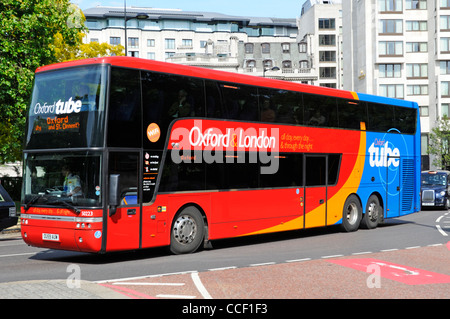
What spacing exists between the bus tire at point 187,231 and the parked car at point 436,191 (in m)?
22.6

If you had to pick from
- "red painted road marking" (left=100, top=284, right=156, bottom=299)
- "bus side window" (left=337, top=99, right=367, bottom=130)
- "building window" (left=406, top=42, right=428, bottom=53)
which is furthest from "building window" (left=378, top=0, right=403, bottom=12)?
"red painted road marking" (left=100, top=284, right=156, bottom=299)

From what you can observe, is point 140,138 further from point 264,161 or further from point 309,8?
point 309,8

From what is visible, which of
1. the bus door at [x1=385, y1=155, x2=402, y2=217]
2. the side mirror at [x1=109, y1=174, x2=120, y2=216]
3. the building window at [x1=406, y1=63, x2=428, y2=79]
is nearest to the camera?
the side mirror at [x1=109, y1=174, x2=120, y2=216]

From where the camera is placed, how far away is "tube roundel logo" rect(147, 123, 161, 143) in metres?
12.9

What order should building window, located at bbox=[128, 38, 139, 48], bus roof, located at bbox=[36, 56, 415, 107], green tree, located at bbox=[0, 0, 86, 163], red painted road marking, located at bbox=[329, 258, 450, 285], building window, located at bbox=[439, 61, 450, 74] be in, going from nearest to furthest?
red painted road marking, located at bbox=[329, 258, 450, 285], bus roof, located at bbox=[36, 56, 415, 107], green tree, located at bbox=[0, 0, 86, 163], building window, located at bbox=[439, 61, 450, 74], building window, located at bbox=[128, 38, 139, 48]

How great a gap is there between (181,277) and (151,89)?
14.3 feet

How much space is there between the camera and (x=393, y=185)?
21312mm

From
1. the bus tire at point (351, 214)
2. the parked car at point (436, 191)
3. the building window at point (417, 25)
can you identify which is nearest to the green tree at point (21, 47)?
the bus tire at point (351, 214)

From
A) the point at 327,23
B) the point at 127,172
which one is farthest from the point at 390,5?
the point at 127,172

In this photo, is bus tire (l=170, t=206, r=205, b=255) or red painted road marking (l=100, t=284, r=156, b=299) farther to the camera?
bus tire (l=170, t=206, r=205, b=255)

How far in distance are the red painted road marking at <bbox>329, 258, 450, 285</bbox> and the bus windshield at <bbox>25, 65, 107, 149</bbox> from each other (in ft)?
17.1

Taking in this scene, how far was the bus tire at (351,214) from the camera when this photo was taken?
1920 cm

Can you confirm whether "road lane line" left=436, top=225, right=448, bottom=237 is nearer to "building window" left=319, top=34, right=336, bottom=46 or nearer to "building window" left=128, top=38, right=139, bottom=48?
"building window" left=319, top=34, right=336, bottom=46

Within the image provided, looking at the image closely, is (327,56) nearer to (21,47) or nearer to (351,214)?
(21,47)
